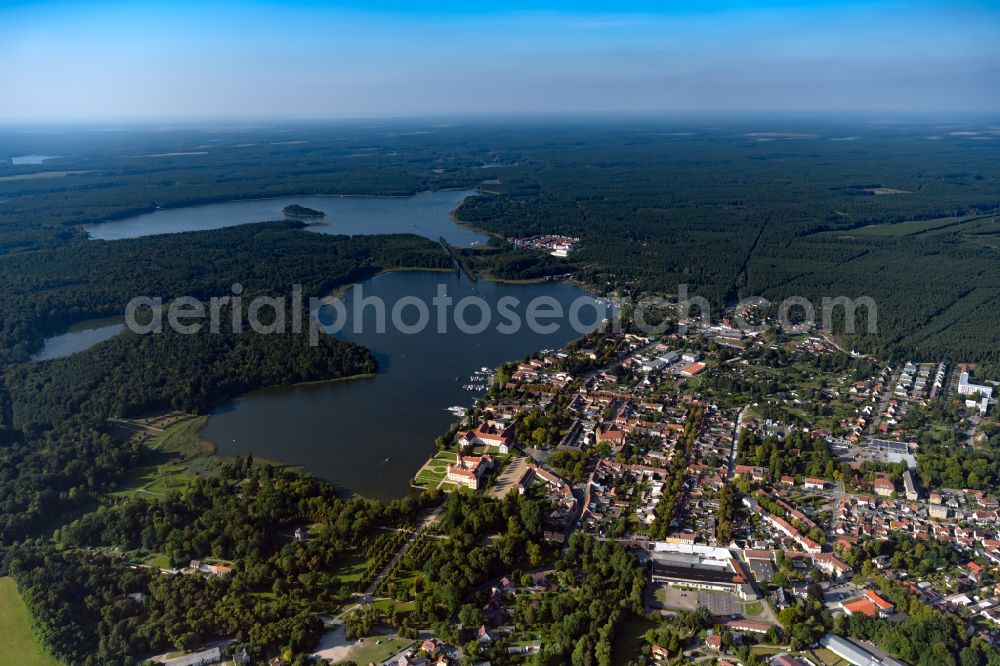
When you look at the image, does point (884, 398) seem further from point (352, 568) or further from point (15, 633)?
point (15, 633)

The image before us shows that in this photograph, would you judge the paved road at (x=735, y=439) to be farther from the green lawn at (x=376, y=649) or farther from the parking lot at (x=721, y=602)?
the green lawn at (x=376, y=649)

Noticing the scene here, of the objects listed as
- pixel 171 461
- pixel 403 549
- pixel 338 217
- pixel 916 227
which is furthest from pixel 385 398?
pixel 916 227

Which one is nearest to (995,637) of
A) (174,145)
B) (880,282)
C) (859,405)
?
(859,405)

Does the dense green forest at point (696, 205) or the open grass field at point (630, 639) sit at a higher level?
the dense green forest at point (696, 205)

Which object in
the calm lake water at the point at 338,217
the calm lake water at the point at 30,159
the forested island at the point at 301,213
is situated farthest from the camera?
the calm lake water at the point at 30,159

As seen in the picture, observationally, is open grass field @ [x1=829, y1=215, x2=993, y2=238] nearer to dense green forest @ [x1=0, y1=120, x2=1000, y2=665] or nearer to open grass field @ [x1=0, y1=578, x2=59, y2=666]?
dense green forest @ [x1=0, y1=120, x2=1000, y2=665]

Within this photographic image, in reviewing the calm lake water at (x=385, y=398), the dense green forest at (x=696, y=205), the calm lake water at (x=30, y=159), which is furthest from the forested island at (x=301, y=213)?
the calm lake water at (x=30, y=159)
